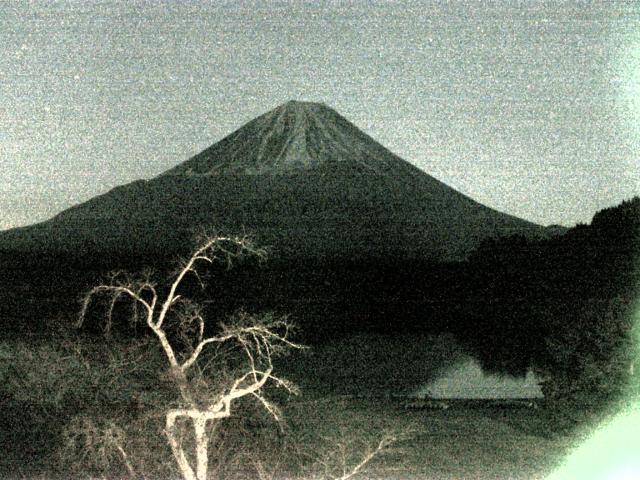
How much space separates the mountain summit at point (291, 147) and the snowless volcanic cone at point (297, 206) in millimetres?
217

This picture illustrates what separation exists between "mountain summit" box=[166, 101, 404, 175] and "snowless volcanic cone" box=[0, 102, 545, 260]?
217 mm

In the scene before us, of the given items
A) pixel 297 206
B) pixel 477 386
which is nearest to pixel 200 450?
pixel 477 386

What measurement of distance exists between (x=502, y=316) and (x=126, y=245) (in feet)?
226

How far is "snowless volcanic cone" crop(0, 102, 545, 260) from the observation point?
3885 inches

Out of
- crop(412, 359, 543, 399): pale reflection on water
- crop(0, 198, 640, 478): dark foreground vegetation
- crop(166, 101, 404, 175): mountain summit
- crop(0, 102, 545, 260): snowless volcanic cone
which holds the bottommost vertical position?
crop(0, 102, 545, 260): snowless volcanic cone

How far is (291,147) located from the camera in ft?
439

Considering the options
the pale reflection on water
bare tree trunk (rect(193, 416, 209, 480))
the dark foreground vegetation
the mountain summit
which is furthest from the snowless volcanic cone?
bare tree trunk (rect(193, 416, 209, 480))

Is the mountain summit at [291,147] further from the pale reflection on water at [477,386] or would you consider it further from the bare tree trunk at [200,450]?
the bare tree trunk at [200,450]

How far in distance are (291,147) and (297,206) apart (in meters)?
21.9

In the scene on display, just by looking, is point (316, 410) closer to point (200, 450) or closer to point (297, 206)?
point (200, 450)

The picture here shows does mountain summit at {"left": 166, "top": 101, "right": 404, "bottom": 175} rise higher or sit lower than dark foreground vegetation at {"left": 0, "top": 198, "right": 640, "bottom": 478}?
lower

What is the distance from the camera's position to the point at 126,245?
97.7 metres

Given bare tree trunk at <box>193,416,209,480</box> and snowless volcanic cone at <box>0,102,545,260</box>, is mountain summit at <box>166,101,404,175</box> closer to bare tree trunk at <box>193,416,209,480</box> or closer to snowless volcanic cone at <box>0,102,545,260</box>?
snowless volcanic cone at <box>0,102,545,260</box>

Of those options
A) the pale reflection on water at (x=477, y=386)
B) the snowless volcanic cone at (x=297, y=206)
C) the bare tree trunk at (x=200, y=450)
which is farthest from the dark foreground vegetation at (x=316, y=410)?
the snowless volcanic cone at (x=297, y=206)
